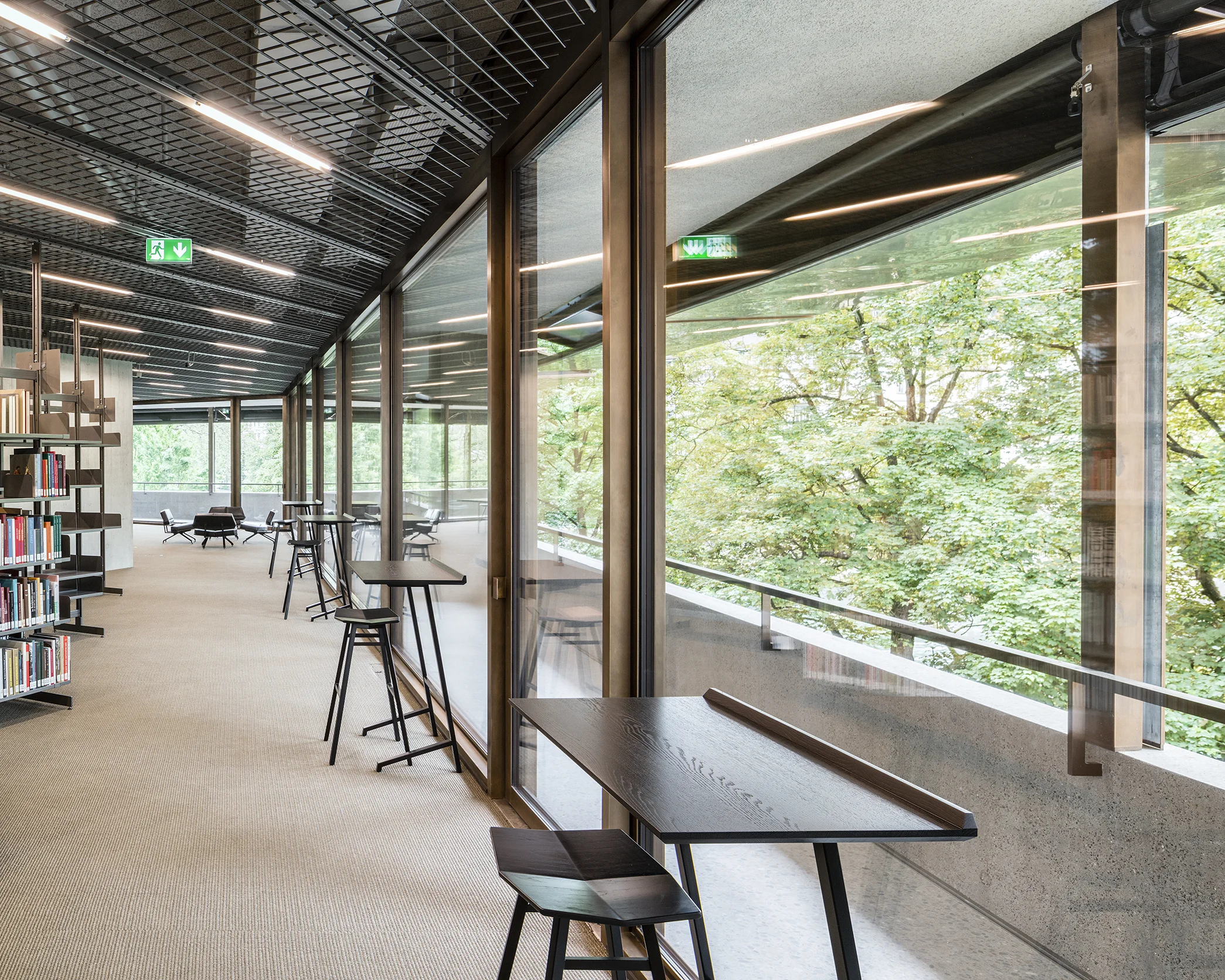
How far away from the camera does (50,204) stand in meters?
4.86

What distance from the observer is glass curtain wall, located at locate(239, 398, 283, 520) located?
19.1m

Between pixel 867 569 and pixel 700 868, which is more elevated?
pixel 867 569

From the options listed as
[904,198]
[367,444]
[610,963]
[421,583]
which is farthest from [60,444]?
[904,198]

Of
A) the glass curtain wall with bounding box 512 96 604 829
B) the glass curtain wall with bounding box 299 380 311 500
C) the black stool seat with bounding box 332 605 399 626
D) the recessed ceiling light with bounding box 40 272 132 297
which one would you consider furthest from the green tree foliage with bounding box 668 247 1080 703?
the glass curtain wall with bounding box 299 380 311 500

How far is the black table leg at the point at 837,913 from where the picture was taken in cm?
114

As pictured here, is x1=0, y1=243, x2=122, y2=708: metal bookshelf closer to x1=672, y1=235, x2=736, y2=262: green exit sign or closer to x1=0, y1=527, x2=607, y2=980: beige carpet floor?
x1=0, y1=527, x2=607, y2=980: beige carpet floor

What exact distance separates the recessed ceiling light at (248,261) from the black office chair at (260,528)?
9837 millimetres

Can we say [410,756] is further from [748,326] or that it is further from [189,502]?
[189,502]

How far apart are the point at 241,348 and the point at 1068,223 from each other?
1117 centimetres

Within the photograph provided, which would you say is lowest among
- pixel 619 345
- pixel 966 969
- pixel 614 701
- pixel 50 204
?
pixel 966 969

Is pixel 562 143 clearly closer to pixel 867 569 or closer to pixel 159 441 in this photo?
pixel 867 569

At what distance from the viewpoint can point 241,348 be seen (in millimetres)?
10727

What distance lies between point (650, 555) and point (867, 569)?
1.03 m

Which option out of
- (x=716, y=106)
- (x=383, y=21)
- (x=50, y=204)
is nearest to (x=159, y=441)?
(x=50, y=204)
